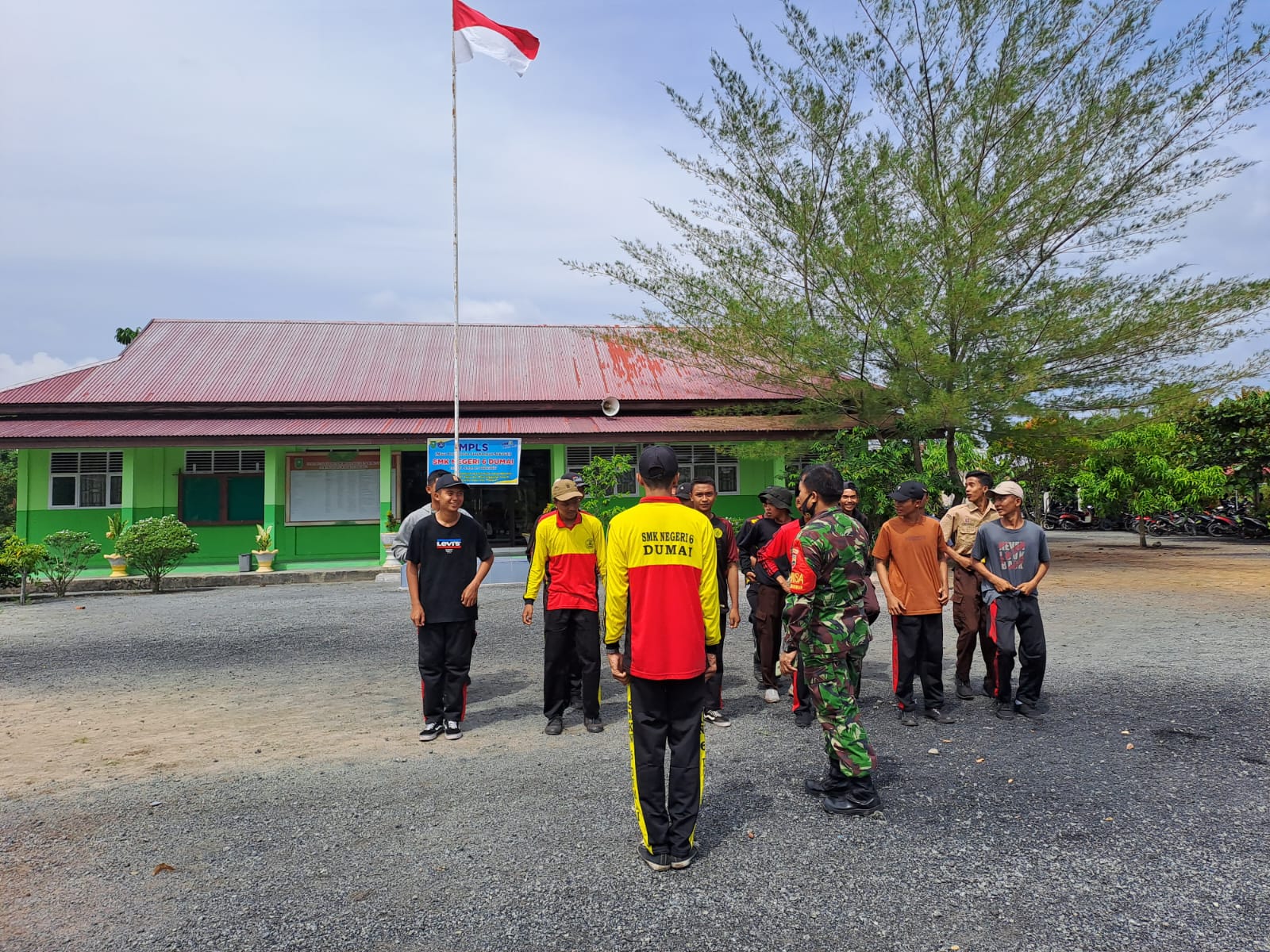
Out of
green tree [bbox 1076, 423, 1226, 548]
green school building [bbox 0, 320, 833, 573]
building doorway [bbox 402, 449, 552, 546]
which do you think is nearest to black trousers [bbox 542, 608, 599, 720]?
green school building [bbox 0, 320, 833, 573]

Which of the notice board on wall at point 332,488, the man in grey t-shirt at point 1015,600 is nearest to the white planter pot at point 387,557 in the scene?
the notice board on wall at point 332,488

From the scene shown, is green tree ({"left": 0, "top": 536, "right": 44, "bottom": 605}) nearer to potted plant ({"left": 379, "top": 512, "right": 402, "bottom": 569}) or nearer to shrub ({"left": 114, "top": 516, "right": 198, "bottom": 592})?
shrub ({"left": 114, "top": 516, "right": 198, "bottom": 592})

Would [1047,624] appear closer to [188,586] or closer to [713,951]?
[713,951]

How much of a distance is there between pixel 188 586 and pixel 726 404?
11.7m

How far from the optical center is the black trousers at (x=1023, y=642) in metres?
5.15

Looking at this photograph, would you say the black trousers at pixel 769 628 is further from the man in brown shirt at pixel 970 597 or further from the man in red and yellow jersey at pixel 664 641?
the man in red and yellow jersey at pixel 664 641

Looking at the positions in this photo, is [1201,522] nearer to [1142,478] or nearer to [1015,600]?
[1142,478]

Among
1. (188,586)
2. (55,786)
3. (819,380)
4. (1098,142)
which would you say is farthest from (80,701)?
(1098,142)

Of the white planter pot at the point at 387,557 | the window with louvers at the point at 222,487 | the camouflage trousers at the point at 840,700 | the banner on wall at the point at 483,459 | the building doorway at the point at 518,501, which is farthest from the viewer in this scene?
the building doorway at the point at 518,501

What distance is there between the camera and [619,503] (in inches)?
651

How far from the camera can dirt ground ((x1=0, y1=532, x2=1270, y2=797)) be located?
15.0 ft

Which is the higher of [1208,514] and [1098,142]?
[1098,142]

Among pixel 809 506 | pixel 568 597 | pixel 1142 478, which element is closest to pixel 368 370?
pixel 568 597

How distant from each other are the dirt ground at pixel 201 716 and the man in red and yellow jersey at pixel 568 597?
0.71 m
